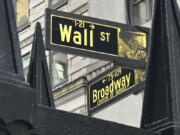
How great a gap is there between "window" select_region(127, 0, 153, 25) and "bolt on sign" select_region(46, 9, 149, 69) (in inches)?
411

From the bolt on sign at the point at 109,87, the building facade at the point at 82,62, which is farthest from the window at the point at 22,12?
the bolt on sign at the point at 109,87

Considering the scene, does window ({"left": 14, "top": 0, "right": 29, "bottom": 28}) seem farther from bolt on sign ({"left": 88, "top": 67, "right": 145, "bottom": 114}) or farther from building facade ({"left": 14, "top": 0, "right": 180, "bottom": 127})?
bolt on sign ({"left": 88, "top": 67, "right": 145, "bottom": 114})

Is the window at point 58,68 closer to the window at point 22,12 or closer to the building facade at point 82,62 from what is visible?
the building facade at point 82,62

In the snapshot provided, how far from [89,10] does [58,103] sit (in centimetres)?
374

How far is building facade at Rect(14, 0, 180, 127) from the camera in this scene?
58.9 ft

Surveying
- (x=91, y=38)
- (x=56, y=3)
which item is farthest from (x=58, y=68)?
(x=91, y=38)

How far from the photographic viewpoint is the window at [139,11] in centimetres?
1786

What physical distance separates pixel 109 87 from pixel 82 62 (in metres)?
13.2

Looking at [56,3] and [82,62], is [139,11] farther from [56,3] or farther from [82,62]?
[56,3]

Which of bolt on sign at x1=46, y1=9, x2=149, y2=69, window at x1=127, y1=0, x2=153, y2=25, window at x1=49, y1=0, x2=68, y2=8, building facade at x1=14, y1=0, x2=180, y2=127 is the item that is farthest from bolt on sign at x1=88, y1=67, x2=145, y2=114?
window at x1=49, y1=0, x2=68, y2=8

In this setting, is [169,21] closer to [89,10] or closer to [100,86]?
[100,86]

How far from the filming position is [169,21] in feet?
13.4

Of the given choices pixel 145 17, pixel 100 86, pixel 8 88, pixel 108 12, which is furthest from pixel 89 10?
pixel 8 88

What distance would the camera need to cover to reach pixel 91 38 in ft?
21.6
